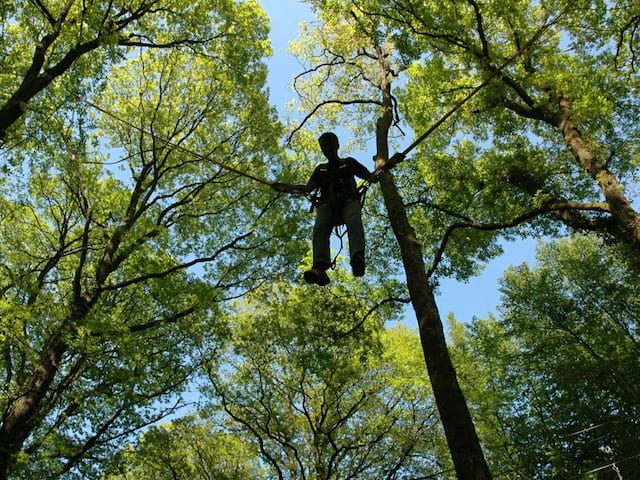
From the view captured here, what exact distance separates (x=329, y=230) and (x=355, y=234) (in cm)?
38

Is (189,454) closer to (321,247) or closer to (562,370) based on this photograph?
(321,247)

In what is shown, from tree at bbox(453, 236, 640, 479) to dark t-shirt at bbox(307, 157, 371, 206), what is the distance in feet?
33.9

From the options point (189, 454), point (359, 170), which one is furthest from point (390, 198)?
point (189, 454)

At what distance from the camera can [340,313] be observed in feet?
25.4

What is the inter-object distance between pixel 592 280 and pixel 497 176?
10222mm

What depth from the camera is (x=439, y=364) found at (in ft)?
12.8

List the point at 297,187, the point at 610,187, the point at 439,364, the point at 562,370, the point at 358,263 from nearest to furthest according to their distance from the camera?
the point at 439,364, the point at 358,263, the point at 297,187, the point at 610,187, the point at 562,370

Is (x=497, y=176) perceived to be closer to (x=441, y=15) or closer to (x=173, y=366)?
(x=441, y=15)

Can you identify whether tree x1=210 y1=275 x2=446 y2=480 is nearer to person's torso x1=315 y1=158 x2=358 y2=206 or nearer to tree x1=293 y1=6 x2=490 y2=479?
tree x1=293 y1=6 x2=490 y2=479

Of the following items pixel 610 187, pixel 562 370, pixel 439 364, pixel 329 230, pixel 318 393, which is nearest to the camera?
pixel 439 364

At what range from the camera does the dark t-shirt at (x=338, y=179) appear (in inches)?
189

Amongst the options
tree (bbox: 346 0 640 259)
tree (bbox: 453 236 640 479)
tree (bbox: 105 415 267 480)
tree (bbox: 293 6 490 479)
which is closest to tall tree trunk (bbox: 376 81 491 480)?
tree (bbox: 293 6 490 479)

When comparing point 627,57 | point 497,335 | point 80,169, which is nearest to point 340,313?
point 80,169

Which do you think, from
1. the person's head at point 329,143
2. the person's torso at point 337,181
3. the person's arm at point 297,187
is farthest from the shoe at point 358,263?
the person's head at point 329,143
